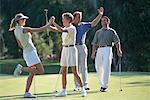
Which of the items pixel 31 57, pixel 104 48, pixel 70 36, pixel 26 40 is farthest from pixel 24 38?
pixel 104 48

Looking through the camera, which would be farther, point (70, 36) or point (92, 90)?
point (92, 90)

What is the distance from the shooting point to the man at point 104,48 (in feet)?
38.6

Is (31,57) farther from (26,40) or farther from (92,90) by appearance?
(92,90)

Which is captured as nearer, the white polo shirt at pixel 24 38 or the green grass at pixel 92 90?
the white polo shirt at pixel 24 38

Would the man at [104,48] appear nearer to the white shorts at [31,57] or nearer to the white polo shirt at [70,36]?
the white polo shirt at [70,36]

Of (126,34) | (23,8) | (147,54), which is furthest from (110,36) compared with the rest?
(23,8)

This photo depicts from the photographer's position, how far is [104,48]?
11875mm

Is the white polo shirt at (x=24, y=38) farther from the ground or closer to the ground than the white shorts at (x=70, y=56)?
farther from the ground

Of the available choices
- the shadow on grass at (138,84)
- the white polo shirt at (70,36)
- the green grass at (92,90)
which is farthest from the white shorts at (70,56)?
the shadow on grass at (138,84)

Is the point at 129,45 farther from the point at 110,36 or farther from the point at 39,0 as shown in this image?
the point at 110,36

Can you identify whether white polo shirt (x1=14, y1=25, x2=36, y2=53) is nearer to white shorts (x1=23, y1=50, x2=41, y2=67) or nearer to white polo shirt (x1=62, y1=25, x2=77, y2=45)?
white shorts (x1=23, y1=50, x2=41, y2=67)

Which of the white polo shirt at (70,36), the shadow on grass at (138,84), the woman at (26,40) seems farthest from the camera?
the shadow on grass at (138,84)

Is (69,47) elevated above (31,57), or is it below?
above

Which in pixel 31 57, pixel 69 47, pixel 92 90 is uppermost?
pixel 69 47
